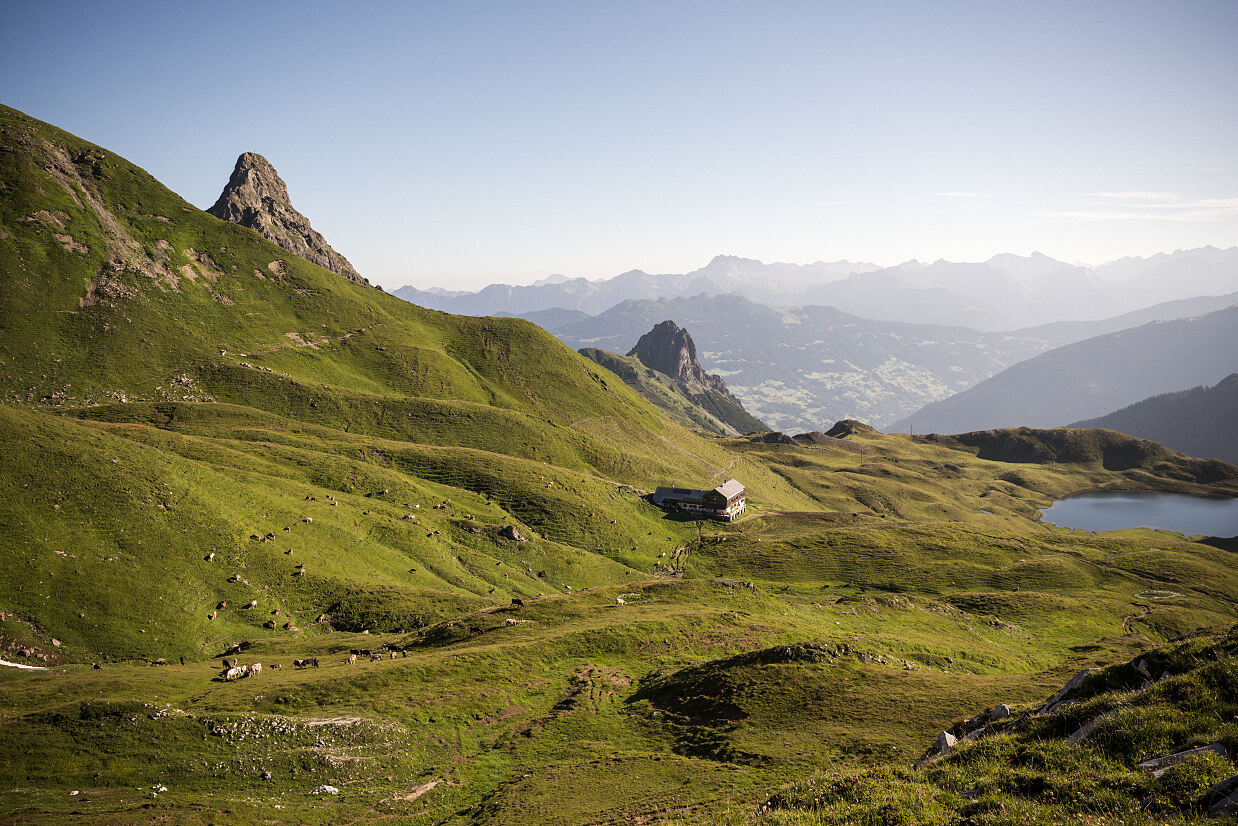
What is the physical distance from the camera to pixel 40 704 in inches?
1580

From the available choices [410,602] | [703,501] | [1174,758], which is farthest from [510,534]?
[1174,758]

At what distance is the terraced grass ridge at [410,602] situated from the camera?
35.2m

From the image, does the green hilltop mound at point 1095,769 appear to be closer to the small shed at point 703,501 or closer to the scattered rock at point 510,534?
the scattered rock at point 510,534

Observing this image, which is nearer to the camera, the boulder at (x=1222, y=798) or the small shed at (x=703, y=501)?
the boulder at (x=1222, y=798)

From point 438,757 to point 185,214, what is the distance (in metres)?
203

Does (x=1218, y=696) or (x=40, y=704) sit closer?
(x=1218, y=696)

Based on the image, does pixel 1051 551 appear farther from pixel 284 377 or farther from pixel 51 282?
pixel 51 282

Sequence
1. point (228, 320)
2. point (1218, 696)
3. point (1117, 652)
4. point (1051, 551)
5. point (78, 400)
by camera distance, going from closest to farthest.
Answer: point (1218, 696)
point (1117, 652)
point (78, 400)
point (1051, 551)
point (228, 320)

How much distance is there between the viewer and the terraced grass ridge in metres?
35.2

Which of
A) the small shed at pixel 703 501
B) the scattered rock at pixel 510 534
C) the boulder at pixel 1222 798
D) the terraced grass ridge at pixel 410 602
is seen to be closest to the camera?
the boulder at pixel 1222 798

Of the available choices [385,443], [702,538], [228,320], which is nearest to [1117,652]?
[702,538]

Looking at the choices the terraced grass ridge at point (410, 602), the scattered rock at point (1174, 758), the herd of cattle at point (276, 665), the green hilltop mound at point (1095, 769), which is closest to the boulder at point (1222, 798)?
the green hilltop mound at point (1095, 769)

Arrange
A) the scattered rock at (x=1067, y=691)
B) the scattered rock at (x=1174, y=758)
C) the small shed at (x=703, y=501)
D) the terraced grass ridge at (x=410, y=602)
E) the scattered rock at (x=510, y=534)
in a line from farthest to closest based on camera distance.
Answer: the small shed at (x=703, y=501)
the scattered rock at (x=510, y=534)
the terraced grass ridge at (x=410, y=602)
the scattered rock at (x=1067, y=691)
the scattered rock at (x=1174, y=758)

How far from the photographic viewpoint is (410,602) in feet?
236
